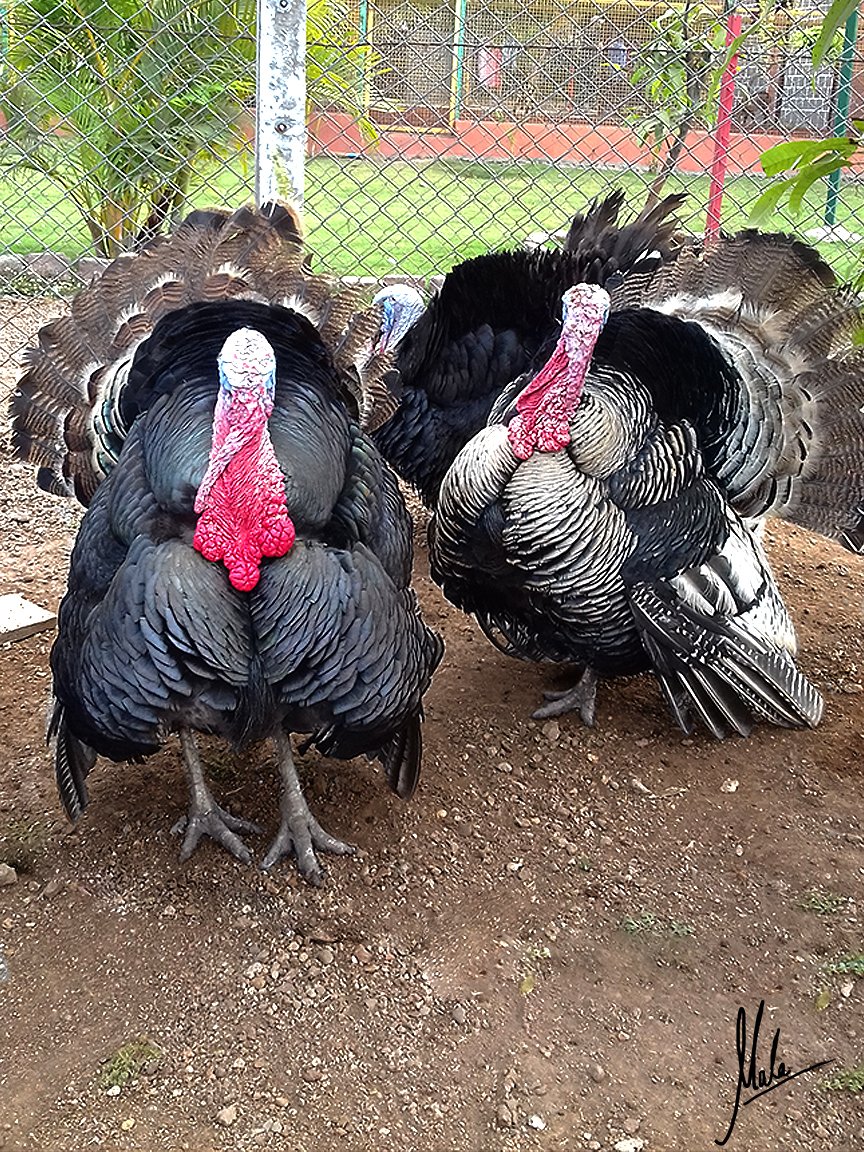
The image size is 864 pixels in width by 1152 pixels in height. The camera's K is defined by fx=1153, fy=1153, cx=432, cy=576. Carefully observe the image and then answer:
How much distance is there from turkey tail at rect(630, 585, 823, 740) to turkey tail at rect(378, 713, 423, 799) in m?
0.91

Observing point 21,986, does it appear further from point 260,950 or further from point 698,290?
point 698,290

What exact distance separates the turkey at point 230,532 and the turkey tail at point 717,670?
34.3 inches

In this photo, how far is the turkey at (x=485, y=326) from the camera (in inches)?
177

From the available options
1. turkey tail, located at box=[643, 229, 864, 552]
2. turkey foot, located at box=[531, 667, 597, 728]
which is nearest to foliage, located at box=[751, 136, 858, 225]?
turkey tail, located at box=[643, 229, 864, 552]

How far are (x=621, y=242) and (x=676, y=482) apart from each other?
4.25 ft

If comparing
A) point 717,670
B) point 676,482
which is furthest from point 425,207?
point 717,670

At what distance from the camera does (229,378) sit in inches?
108

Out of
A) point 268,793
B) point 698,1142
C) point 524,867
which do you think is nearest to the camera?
point 698,1142

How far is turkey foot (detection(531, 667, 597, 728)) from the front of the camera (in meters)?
4.09

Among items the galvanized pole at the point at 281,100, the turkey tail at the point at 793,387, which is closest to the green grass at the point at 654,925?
the turkey tail at the point at 793,387

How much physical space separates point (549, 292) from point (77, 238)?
543 cm

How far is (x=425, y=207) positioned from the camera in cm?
791

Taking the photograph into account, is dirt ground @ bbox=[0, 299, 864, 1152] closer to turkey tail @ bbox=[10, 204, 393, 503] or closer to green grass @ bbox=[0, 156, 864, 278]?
turkey tail @ bbox=[10, 204, 393, 503]

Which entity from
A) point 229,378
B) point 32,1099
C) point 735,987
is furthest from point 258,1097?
point 229,378
